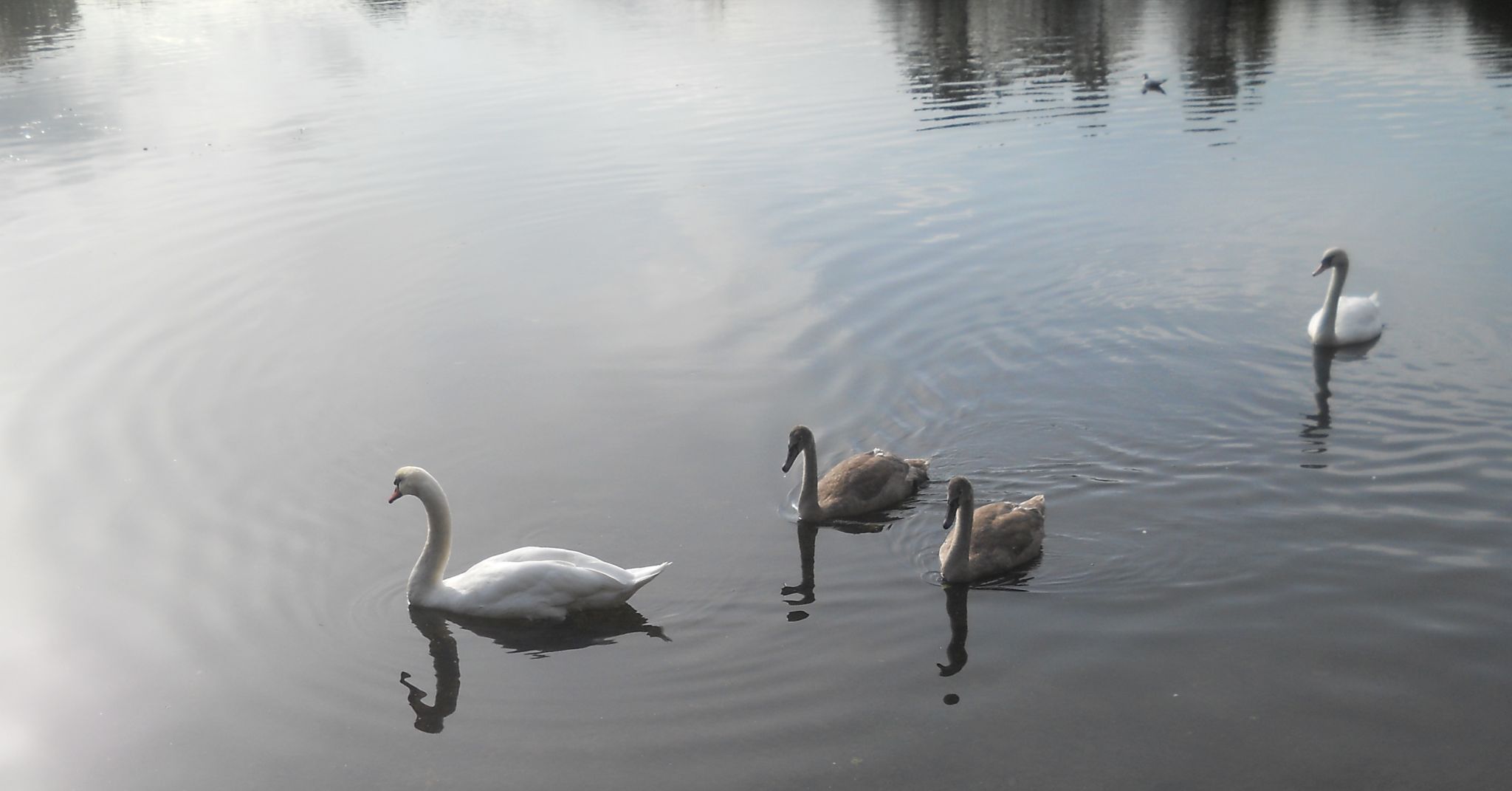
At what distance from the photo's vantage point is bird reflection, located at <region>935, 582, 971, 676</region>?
789cm

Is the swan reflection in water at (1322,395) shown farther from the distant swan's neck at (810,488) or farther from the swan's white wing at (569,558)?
the swan's white wing at (569,558)

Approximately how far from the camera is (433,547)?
29.4 ft

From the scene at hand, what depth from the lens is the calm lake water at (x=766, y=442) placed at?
7.38 m

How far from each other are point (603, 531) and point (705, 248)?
7.88 metres

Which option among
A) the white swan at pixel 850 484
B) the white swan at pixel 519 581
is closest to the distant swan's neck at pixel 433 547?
the white swan at pixel 519 581

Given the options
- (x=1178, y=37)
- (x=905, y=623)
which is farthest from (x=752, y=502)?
(x=1178, y=37)

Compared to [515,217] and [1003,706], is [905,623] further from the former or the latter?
[515,217]

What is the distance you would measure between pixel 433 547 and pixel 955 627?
3608mm

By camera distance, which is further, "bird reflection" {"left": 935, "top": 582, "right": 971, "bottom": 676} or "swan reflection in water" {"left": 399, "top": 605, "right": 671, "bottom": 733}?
"swan reflection in water" {"left": 399, "top": 605, "right": 671, "bottom": 733}

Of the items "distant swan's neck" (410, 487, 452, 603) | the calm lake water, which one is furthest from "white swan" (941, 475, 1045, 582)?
"distant swan's neck" (410, 487, 452, 603)

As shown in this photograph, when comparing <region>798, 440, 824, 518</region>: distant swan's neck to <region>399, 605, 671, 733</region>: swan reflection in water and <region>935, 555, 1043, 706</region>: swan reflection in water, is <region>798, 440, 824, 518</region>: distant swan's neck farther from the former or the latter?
<region>399, 605, 671, 733</region>: swan reflection in water

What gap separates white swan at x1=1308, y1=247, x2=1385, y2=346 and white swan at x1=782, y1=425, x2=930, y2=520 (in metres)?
5.28

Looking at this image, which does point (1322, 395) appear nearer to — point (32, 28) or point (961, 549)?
point (961, 549)

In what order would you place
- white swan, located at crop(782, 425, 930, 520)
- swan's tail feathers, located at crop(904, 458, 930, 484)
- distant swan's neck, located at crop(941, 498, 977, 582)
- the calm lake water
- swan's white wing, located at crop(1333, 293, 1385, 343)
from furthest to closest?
swan's white wing, located at crop(1333, 293, 1385, 343) → swan's tail feathers, located at crop(904, 458, 930, 484) → white swan, located at crop(782, 425, 930, 520) → distant swan's neck, located at crop(941, 498, 977, 582) → the calm lake water
